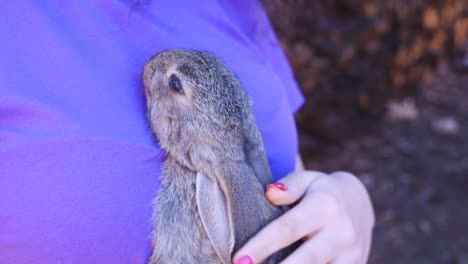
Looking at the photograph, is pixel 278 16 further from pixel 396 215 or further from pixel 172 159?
pixel 396 215

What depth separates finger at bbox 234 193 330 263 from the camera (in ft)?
3.97

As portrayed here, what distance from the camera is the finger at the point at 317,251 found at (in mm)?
1243

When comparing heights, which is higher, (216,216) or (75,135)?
(75,135)

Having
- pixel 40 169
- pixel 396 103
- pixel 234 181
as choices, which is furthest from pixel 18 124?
pixel 396 103

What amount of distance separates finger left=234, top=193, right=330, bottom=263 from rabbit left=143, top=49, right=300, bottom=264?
5 cm

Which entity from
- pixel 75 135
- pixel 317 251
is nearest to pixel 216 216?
pixel 317 251

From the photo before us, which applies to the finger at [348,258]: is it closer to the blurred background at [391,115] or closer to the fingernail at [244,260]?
the fingernail at [244,260]

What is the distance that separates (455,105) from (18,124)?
385cm

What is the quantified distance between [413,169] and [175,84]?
273 cm

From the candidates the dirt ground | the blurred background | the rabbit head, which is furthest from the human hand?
the dirt ground

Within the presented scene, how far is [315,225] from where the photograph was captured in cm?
129

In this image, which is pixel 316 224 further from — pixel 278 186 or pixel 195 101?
pixel 195 101

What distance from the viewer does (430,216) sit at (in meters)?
3.50

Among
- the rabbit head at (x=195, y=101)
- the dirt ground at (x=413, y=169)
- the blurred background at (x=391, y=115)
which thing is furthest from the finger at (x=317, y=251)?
the dirt ground at (x=413, y=169)
